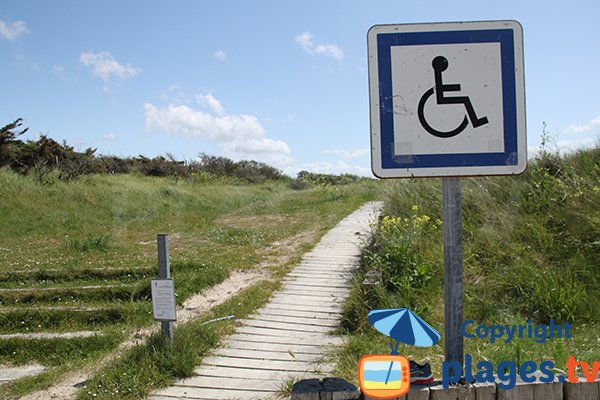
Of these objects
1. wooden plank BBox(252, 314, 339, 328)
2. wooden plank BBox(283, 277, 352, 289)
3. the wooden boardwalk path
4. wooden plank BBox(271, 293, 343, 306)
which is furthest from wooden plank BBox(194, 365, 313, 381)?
wooden plank BBox(283, 277, 352, 289)

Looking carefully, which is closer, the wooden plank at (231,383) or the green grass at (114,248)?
the wooden plank at (231,383)

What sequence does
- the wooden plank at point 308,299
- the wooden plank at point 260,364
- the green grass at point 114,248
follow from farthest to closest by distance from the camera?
the wooden plank at point 308,299, the green grass at point 114,248, the wooden plank at point 260,364

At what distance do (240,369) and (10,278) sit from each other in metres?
5.70

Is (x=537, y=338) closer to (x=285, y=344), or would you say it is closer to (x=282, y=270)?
(x=285, y=344)

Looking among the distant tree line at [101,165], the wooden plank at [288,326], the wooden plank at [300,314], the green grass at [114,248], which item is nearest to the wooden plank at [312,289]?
the green grass at [114,248]

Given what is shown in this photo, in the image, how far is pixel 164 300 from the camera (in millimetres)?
4727

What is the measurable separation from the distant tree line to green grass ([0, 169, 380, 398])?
6.17 feet

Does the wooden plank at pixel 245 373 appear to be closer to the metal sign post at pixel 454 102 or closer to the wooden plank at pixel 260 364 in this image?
the wooden plank at pixel 260 364

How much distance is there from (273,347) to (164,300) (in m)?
1.30

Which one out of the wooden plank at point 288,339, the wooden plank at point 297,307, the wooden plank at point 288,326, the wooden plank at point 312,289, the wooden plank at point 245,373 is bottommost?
the wooden plank at point 245,373

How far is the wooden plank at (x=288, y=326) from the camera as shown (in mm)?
5806

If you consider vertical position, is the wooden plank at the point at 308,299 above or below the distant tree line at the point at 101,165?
below

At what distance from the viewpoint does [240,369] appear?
473 cm

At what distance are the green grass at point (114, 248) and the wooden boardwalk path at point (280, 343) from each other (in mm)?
287
